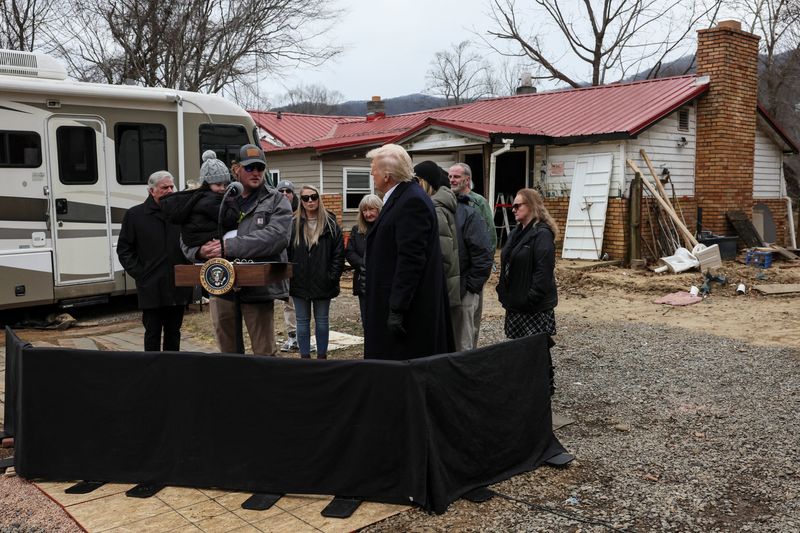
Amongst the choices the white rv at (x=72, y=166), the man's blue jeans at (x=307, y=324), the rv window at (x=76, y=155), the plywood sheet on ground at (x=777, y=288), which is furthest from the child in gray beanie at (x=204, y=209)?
the plywood sheet on ground at (x=777, y=288)

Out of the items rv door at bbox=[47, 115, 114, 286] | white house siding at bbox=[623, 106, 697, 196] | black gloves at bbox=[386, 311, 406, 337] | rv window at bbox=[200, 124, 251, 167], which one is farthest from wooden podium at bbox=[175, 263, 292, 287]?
→ white house siding at bbox=[623, 106, 697, 196]

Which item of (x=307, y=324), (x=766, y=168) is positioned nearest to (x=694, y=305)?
(x=307, y=324)

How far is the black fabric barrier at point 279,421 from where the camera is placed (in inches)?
147

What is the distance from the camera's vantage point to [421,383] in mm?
3666

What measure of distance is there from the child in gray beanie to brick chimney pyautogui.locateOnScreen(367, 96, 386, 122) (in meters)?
18.8

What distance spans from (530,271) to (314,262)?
2102mm

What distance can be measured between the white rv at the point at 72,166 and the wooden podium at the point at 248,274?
5.08 metres

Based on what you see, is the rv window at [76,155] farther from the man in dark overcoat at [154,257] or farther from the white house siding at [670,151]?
the white house siding at [670,151]

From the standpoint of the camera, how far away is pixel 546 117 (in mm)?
17406

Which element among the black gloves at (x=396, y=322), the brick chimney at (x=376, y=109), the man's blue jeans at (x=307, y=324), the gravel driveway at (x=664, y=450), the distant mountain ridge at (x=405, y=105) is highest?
the distant mountain ridge at (x=405, y=105)

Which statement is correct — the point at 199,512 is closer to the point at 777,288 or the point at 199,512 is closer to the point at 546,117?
the point at 777,288

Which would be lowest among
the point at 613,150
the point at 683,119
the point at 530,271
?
the point at 530,271

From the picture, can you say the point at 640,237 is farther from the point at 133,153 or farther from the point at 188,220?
the point at 188,220

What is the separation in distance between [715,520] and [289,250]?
4.35 meters
